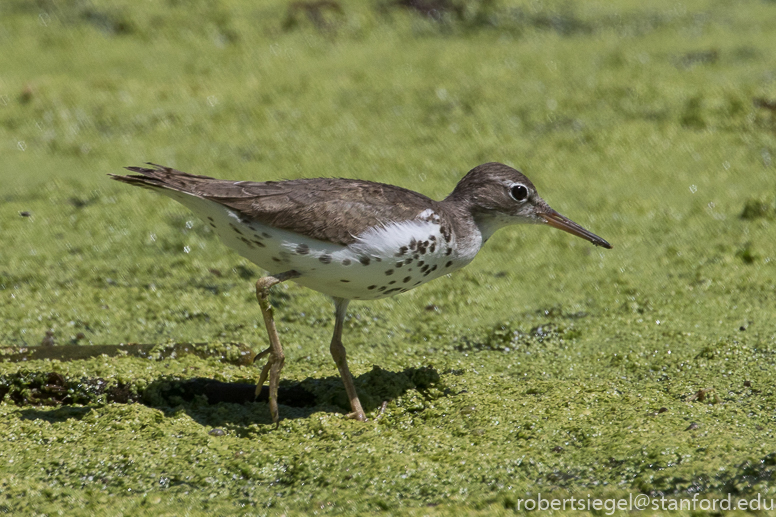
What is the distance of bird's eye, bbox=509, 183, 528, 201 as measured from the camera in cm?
445

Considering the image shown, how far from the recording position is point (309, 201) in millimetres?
3967

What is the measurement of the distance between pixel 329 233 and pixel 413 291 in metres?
1.90

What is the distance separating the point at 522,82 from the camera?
8.41 m

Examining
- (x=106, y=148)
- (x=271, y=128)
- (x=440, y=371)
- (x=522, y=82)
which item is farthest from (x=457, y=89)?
(x=440, y=371)

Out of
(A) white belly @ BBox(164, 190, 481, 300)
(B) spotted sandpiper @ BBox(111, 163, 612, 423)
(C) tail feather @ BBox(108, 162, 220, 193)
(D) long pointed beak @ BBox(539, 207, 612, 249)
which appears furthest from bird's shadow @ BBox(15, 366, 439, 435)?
(D) long pointed beak @ BBox(539, 207, 612, 249)

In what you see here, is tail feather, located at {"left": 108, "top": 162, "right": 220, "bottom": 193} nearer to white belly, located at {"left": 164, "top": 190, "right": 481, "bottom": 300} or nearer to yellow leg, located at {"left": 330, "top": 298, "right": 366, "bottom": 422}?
white belly, located at {"left": 164, "top": 190, "right": 481, "bottom": 300}

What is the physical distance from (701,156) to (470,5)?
3.57 metres

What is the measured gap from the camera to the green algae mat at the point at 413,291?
3.40 metres

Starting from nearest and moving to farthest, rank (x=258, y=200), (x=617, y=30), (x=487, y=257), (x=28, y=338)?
(x=258, y=200), (x=28, y=338), (x=487, y=257), (x=617, y=30)

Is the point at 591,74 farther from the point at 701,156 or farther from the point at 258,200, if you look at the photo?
the point at 258,200

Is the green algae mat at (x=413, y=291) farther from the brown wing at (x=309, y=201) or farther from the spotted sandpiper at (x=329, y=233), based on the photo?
the brown wing at (x=309, y=201)

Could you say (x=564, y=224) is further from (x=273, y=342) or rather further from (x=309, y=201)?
(x=273, y=342)

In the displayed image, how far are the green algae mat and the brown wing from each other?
85cm

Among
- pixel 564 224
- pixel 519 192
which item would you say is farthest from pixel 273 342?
pixel 564 224
